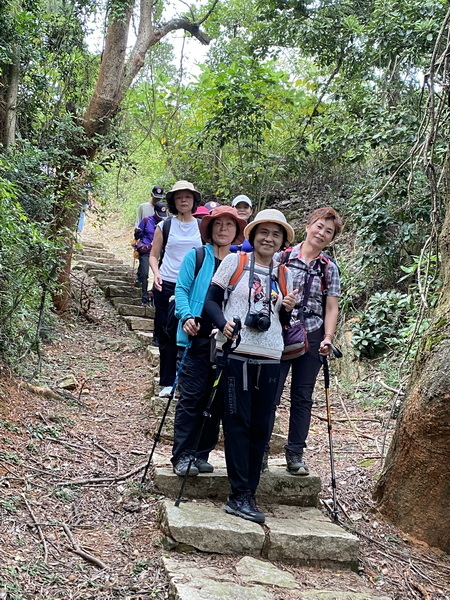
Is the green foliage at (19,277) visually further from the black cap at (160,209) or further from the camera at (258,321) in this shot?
the black cap at (160,209)

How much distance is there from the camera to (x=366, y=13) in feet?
32.3

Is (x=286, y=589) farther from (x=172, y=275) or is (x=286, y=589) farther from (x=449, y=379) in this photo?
(x=172, y=275)

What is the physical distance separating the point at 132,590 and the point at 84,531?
68 cm

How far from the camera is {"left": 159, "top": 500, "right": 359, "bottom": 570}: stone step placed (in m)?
3.30

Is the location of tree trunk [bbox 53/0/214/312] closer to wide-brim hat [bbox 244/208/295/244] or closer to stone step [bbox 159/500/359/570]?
wide-brim hat [bbox 244/208/295/244]

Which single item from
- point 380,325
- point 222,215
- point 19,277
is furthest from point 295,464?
point 380,325

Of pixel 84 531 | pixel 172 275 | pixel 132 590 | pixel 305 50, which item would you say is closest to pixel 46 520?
pixel 84 531

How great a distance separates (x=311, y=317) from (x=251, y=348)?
0.80 m

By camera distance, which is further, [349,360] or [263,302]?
[349,360]

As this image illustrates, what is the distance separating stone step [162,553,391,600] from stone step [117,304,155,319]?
6.74m

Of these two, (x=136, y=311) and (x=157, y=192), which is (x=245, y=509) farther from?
(x=136, y=311)

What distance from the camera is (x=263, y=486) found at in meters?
3.97

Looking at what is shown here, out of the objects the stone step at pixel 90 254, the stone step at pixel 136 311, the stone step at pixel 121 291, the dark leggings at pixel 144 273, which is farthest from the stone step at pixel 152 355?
the stone step at pixel 90 254

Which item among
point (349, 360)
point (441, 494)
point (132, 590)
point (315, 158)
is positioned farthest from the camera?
point (315, 158)
